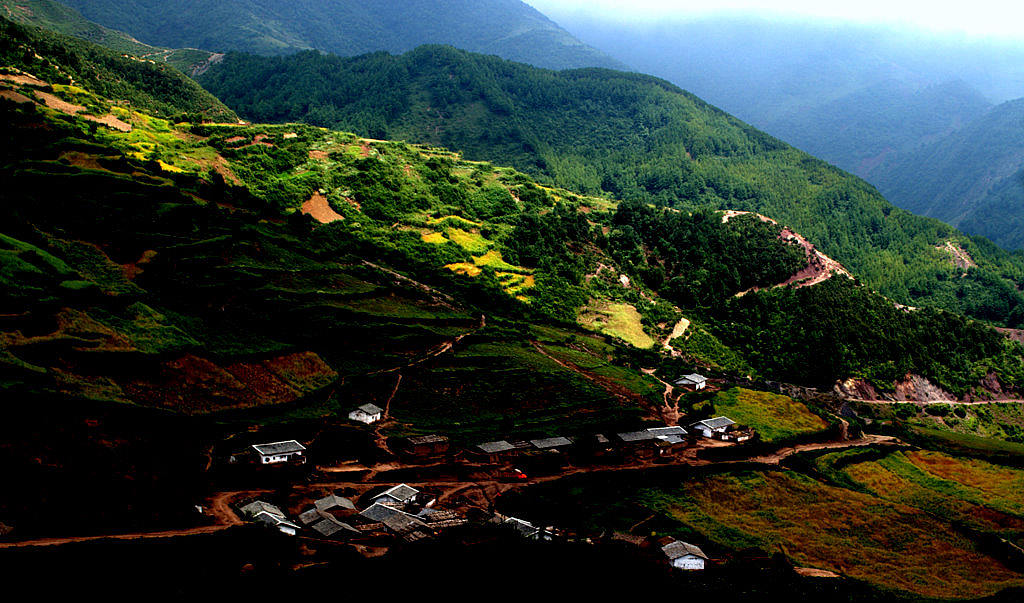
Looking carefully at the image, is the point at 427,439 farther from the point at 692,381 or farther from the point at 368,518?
the point at 692,381

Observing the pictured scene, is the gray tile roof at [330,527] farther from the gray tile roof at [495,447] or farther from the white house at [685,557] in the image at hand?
the white house at [685,557]

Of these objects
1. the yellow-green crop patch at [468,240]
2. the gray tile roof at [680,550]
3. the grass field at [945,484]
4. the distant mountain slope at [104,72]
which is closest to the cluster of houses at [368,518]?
the gray tile roof at [680,550]

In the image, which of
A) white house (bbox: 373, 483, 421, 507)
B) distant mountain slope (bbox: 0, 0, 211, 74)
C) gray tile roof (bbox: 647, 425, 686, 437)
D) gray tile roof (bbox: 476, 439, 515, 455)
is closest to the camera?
white house (bbox: 373, 483, 421, 507)

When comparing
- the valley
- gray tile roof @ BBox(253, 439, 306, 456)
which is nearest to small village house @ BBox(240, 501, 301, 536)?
the valley

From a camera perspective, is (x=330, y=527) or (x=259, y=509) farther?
(x=259, y=509)

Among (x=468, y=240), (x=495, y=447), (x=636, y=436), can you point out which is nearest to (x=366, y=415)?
(x=495, y=447)

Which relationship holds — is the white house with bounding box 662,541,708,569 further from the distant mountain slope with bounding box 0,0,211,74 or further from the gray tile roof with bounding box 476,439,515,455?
the distant mountain slope with bounding box 0,0,211,74
